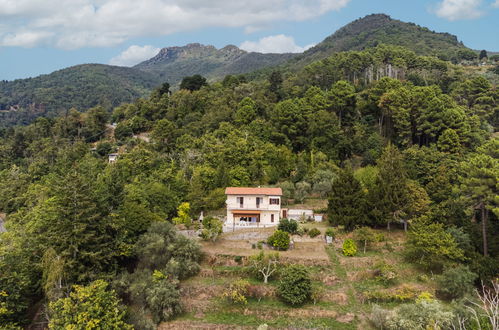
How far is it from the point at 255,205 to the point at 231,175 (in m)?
6.06

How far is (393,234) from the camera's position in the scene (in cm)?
2720

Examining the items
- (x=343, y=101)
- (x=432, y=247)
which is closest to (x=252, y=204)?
(x=432, y=247)

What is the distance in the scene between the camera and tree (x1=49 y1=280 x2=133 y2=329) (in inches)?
665

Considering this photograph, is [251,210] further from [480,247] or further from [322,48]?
[322,48]

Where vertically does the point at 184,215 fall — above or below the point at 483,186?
below

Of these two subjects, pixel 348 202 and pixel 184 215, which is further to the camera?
pixel 184 215

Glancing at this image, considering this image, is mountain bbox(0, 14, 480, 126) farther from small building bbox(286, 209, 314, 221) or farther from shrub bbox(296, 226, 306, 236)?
shrub bbox(296, 226, 306, 236)

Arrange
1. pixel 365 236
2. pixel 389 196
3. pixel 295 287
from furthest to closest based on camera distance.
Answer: pixel 389 196, pixel 365 236, pixel 295 287

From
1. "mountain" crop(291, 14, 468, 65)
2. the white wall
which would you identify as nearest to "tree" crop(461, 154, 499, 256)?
the white wall

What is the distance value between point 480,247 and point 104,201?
94.1 ft

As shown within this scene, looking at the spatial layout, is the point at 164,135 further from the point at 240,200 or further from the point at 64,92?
the point at 64,92

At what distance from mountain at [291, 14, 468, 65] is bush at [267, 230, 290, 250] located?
65054 millimetres

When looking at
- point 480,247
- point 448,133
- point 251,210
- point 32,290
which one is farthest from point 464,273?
point 32,290

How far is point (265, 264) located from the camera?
22.8m
